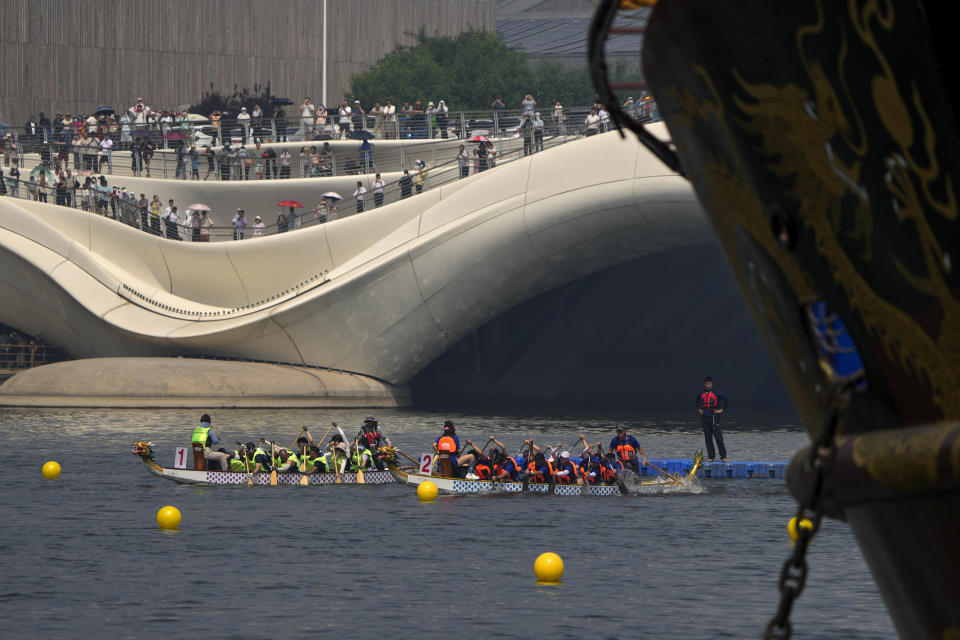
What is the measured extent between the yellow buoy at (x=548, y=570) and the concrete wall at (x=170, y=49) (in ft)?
181

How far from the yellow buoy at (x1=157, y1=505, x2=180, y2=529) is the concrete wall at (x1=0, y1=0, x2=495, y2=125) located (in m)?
49.0

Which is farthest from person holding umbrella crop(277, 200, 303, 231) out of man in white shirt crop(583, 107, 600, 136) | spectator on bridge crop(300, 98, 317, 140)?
man in white shirt crop(583, 107, 600, 136)

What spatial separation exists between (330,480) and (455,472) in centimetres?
292

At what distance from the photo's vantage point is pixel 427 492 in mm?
27141

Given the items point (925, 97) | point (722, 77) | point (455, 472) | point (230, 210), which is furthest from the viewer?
point (230, 210)

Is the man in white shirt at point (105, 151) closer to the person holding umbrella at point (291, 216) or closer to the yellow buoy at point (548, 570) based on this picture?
the person holding umbrella at point (291, 216)

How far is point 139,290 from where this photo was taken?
52.2m

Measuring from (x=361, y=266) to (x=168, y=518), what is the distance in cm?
2581

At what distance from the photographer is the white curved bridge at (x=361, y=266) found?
43.6m

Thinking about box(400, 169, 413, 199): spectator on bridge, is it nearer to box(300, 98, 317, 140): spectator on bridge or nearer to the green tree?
box(300, 98, 317, 140): spectator on bridge

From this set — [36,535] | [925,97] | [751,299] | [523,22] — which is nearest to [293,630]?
[36,535]

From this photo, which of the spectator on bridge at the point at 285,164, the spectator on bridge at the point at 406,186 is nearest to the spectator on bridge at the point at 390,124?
the spectator on bridge at the point at 285,164

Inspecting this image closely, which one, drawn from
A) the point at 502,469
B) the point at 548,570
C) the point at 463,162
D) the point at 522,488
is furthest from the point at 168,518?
the point at 463,162

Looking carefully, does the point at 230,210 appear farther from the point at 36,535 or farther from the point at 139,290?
the point at 36,535
